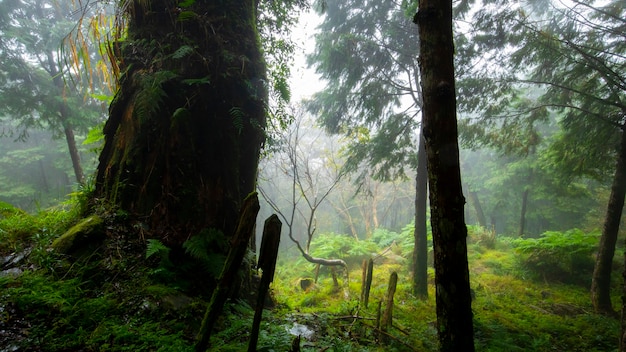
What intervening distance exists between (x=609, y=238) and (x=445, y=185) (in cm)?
752

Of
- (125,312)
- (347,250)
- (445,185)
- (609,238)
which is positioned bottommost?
(347,250)

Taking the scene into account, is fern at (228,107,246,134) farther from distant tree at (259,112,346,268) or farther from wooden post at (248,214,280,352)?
distant tree at (259,112,346,268)

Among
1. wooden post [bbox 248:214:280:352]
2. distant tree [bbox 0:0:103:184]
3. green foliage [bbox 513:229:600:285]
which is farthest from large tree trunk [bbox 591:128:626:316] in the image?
distant tree [bbox 0:0:103:184]

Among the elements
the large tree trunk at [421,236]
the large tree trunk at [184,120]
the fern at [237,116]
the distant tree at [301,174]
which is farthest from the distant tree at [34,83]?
the large tree trunk at [421,236]

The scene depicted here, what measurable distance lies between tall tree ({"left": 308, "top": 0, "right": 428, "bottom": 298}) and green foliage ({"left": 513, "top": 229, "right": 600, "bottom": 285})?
4502 mm

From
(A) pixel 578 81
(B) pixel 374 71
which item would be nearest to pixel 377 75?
(B) pixel 374 71

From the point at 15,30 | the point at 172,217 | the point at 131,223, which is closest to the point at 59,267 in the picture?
the point at 131,223

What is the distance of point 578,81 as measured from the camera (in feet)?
24.1

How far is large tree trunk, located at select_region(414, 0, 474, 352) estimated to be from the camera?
6.67 feet

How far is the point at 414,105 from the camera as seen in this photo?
30.0ft

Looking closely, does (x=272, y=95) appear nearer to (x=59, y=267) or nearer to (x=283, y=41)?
(x=283, y=41)

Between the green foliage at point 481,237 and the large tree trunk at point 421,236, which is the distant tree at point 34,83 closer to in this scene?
the large tree trunk at point 421,236

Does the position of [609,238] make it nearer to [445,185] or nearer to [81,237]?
[445,185]

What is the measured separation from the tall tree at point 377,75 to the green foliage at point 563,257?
14.8 feet
